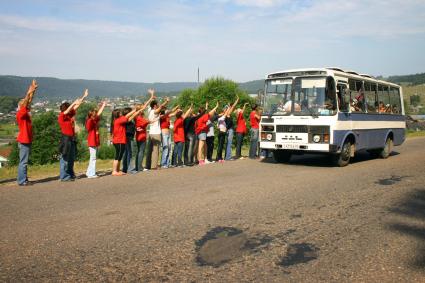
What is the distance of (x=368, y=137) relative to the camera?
1454 cm

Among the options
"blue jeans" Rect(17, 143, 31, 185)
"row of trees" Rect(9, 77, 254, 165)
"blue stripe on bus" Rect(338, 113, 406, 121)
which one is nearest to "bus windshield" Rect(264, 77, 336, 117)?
"blue stripe on bus" Rect(338, 113, 406, 121)

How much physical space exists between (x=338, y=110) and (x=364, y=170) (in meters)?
1.90

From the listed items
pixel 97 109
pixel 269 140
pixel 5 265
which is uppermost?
pixel 97 109

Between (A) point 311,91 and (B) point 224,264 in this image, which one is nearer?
(B) point 224,264

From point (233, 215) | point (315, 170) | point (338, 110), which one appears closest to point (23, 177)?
point (233, 215)

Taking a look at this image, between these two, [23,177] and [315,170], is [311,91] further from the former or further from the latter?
[23,177]

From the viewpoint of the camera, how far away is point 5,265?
4559 mm

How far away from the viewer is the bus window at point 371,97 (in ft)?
47.7

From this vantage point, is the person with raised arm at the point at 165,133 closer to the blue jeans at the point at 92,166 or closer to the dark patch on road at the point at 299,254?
the blue jeans at the point at 92,166

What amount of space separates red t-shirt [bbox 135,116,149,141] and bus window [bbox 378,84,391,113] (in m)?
8.69

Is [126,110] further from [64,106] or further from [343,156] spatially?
[343,156]

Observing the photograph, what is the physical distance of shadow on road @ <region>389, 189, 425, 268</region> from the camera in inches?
199

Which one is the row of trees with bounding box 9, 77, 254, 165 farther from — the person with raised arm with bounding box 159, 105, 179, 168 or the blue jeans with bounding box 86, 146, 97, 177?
the blue jeans with bounding box 86, 146, 97, 177

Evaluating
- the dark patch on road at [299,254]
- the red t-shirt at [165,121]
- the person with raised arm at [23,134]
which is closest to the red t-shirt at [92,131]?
the person with raised arm at [23,134]
